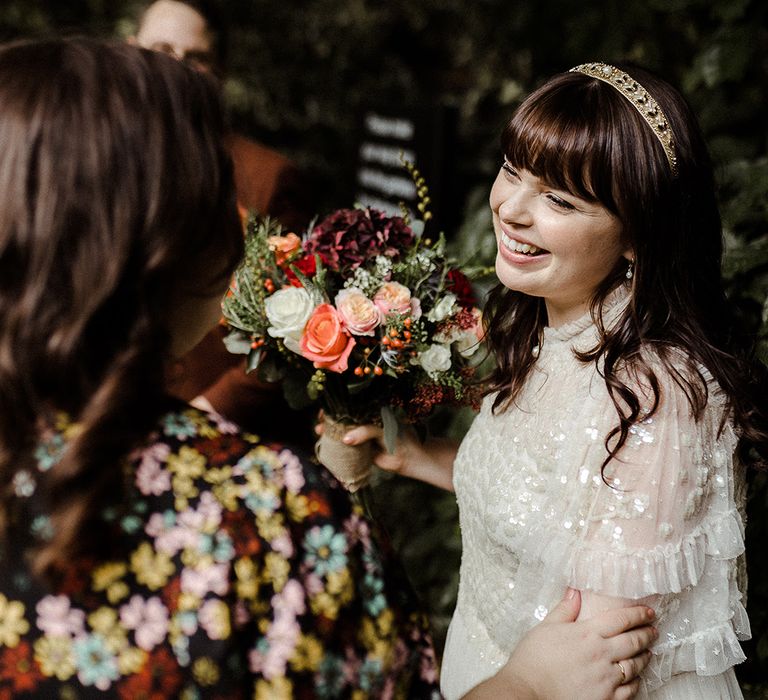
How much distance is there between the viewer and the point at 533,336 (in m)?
1.63

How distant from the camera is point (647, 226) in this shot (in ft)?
4.38

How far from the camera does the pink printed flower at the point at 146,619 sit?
2.87 feet

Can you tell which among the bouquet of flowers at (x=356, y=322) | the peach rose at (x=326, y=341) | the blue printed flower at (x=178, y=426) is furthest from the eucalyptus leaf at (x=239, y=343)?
the blue printed flower at (x=178, y=426)

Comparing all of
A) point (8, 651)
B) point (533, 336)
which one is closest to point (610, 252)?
point (533, 336)


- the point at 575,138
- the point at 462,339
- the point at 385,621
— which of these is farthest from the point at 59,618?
the point at 575,138

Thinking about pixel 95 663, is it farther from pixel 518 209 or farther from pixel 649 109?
pixel 649 109

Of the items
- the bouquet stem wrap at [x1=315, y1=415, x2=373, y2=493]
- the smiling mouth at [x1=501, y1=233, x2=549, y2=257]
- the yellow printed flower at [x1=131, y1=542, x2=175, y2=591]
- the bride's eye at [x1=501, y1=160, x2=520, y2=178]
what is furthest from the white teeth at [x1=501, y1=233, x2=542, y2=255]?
the yellow printed flower at [x1=131, y1=542, x2=175, y2=591]

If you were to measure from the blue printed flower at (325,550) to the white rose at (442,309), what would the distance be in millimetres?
622

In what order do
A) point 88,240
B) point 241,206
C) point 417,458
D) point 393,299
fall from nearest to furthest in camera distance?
point 88,240
point 393,299
point 417,458
point 241,206

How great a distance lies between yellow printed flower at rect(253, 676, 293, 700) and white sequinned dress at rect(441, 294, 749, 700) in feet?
1.85

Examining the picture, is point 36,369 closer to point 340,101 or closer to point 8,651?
point 8,651

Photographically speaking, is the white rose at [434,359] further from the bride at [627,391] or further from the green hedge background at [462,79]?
the green hedge background at [462,79]

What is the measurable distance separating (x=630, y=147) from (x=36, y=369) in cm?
95

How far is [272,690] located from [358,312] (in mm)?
718
